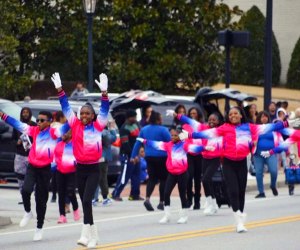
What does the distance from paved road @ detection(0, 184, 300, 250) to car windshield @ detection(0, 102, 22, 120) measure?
11.7ft

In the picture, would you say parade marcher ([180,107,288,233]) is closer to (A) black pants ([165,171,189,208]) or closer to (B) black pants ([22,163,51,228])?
(A) black pants ([165,171,189,208])

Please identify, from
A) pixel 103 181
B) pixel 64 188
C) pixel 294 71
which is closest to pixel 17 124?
pixel 64 188

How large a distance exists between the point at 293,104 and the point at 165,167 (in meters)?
23.6

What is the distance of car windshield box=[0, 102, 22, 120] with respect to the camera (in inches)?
976

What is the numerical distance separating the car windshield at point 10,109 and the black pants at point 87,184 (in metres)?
10.2

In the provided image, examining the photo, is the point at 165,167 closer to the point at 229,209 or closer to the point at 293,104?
the point at 229,209

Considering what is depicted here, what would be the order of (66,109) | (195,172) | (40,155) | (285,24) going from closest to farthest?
(66,109) < (40,155) < (195,172) < (285,24)

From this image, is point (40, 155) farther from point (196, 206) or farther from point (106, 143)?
point (106, 143)

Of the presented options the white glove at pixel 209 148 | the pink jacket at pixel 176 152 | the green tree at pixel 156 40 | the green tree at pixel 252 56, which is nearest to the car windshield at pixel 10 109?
the pink jacket at pixel 176 152

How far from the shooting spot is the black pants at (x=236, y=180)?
16141 millimetres

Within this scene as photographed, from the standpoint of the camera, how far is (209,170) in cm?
1909

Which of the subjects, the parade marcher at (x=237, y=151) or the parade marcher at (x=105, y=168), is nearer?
the parade marcher at (x=237, y=151)

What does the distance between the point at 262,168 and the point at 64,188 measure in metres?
5.94

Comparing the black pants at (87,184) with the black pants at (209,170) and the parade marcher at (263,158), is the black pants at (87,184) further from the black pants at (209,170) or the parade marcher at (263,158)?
the parade marcher at (263,158)
